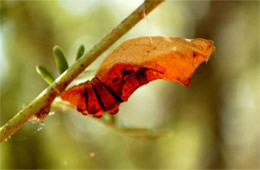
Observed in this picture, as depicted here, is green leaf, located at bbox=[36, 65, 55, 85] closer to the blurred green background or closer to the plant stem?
the plant stem

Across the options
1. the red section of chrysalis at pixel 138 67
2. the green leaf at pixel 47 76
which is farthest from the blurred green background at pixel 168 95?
the red section of chrysalis at pixel 138 67

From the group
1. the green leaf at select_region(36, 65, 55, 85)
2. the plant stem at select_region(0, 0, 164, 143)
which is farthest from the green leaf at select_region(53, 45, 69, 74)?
the plant stem at select_region(0, 0, 164, 143)

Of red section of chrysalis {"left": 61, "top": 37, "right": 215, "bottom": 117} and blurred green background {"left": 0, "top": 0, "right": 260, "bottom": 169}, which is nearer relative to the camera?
red section of chrysalis {"left": 61, "top": 37, "right": 215, "bottom": 117}

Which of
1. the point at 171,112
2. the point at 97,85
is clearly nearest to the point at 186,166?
the point at 171,112

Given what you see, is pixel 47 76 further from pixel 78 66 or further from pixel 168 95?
pixel 168 95

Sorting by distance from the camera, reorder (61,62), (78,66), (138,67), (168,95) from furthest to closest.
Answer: (168,95)
(61,62)
(138,67)
(78,66)

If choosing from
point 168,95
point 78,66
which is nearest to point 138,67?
point 78,66
